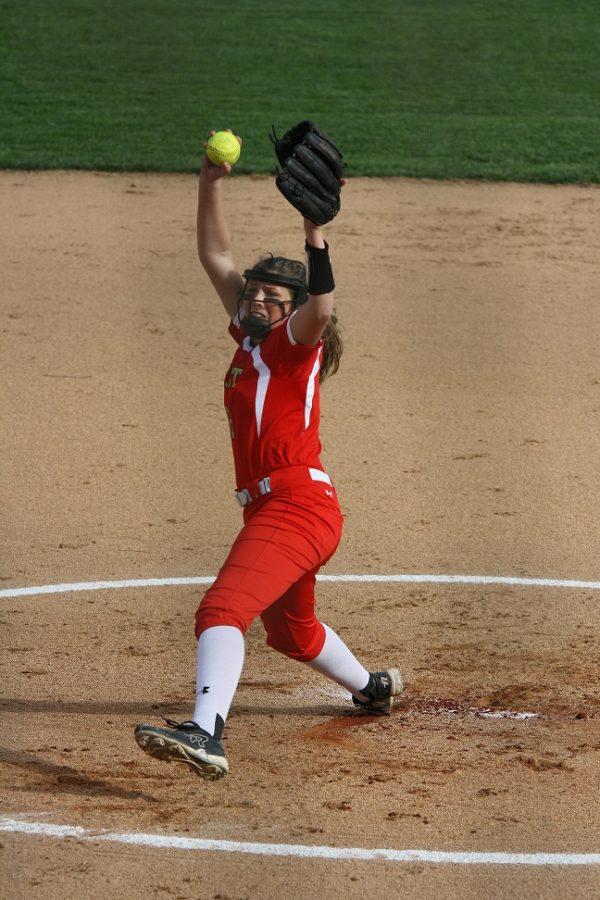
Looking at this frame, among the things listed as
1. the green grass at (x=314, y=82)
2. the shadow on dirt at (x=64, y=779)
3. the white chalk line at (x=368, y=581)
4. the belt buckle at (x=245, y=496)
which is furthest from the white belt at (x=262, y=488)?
the green grass at (x=314, y=82)

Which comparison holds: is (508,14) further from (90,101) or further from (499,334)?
(499,334)

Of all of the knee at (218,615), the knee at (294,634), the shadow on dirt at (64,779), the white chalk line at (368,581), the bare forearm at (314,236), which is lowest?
the white chalk line at (368,581)

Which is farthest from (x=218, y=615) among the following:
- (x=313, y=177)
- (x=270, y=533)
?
(x=313, y=177)

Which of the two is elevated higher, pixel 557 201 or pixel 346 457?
pixel 557 201

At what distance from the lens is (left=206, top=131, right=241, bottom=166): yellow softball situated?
Answer: 419 cm

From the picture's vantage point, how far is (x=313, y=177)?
3.78 m

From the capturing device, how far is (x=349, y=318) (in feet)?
29.9

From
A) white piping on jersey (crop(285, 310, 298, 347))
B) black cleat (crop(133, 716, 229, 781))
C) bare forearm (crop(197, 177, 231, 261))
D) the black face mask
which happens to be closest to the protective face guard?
the black face mask

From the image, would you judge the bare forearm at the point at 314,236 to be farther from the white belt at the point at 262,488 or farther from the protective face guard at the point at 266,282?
the white belt at the point at 262,488

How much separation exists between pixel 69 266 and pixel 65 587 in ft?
16.5

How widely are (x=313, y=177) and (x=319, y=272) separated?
34 centimetres

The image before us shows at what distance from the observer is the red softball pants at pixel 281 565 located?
3629mm

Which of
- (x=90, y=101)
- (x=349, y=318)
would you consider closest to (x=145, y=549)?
(x=349, y=318)

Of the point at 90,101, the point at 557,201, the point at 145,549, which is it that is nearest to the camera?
the point at 145,549
